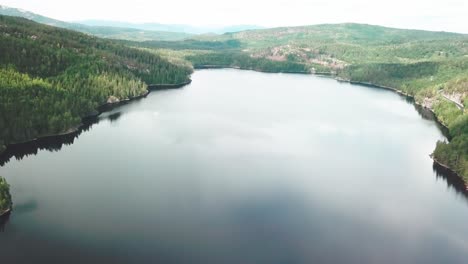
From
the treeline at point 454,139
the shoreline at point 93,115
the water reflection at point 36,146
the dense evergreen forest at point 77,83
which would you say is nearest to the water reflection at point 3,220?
the water reflection at point 36,146

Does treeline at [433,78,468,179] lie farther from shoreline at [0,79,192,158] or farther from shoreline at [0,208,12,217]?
shoreline at [0,79,192,158]

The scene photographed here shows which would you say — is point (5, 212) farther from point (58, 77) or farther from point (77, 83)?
point (58, 77)

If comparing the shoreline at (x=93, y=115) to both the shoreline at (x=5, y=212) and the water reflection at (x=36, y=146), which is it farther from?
the shoreline at (x=5, y=212)

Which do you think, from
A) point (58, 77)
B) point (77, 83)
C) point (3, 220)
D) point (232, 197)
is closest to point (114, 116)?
point (77, 83)

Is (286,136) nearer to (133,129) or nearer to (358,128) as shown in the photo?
(358,128)

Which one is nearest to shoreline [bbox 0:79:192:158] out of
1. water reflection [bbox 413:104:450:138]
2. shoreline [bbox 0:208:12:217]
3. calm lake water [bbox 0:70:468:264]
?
calm lake water [bbox 0:70:468:264]

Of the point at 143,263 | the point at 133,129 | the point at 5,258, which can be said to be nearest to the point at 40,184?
the point at 5,258
